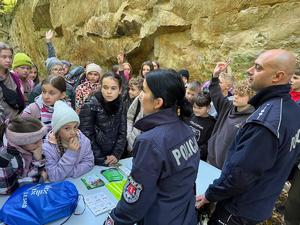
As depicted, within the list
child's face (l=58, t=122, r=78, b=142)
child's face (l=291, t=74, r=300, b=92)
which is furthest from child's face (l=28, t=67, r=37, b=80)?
child's face (l=291, t=74, r=300, b=92)

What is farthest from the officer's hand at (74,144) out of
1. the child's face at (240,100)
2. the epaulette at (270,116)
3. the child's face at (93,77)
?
the child's face at (93,77)

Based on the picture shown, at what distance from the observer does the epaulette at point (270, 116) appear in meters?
1.49

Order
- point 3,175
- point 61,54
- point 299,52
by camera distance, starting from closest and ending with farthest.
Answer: point 3,175, point 299,52, point 61,54

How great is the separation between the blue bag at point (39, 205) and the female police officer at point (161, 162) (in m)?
0.39

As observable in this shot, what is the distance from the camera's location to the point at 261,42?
468cm

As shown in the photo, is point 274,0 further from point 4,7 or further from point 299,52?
point 4,7

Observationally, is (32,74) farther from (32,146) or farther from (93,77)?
(32,146)

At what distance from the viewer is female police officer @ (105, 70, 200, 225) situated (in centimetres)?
125

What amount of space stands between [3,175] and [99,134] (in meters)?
1.06

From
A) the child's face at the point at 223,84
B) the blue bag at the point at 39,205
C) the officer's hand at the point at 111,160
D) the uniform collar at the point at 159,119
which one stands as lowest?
the officer's hand at the point at 111,160

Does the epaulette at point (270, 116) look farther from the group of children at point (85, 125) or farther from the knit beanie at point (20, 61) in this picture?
the knit beanie at point (20, 61)

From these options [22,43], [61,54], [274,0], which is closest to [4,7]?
[22,43]

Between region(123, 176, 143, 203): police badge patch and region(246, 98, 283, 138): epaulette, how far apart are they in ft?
2.70

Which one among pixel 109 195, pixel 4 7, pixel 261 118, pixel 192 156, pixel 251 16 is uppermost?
pixel 4 7
